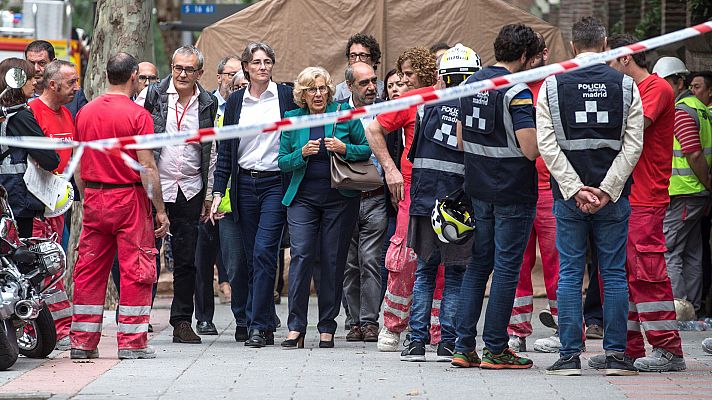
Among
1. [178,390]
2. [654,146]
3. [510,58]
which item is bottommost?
[178,390]

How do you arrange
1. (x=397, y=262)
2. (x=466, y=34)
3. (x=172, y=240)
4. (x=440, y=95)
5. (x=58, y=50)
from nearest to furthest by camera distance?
(x=440, y=95) → (x=397, y=262) → (x=172, y=240) → (x=466, y=34) → (x=58, y=50)

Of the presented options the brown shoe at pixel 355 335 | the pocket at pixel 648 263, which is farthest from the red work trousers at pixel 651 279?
the brown shoe at pixel 355 335

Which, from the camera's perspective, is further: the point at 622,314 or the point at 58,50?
the point at 58,50

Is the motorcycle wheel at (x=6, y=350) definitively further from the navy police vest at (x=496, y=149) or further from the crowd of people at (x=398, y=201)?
the navy police vest at (x=496, y=149)

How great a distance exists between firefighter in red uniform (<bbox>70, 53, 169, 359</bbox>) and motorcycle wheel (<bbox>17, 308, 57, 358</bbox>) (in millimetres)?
159

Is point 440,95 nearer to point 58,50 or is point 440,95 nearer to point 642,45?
point 642,45

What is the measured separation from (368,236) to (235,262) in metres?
1.06

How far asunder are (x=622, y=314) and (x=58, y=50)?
1701cm

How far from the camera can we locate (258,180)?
9984 millimetres

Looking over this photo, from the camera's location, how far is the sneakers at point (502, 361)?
27.4 feet

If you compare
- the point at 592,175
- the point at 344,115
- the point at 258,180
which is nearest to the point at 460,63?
the point at 592,175

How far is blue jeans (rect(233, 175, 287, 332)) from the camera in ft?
32.3

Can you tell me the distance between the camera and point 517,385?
7.57 m

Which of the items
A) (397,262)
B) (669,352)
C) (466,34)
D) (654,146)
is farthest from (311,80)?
(466,34)
